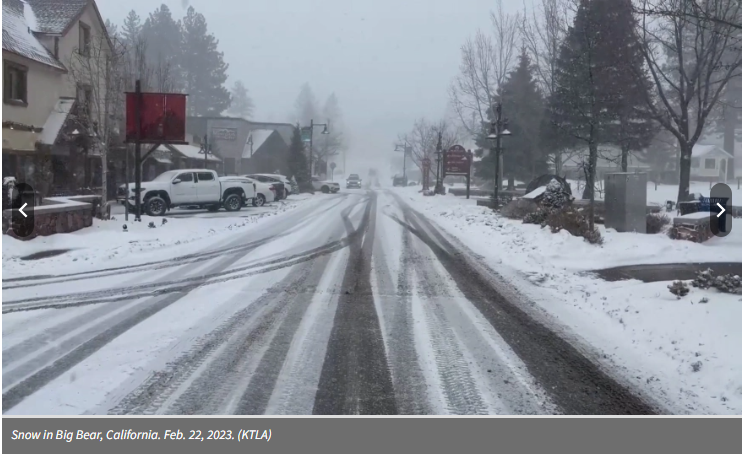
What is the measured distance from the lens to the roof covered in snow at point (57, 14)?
30.1 metres

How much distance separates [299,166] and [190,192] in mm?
28781

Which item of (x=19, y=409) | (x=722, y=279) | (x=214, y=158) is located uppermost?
(x=214, y=158)

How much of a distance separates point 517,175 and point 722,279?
45.6 metres

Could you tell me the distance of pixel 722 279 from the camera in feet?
29.7

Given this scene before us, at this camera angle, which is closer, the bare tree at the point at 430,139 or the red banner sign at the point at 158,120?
the red banner sign at the point at 158,120

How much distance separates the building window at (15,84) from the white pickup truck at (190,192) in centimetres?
551

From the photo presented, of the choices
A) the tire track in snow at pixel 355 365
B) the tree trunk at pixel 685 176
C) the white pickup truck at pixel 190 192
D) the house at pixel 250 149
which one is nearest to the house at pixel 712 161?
the house at pixel 250 149

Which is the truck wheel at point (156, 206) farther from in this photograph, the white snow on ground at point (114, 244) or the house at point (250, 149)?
the house at point (250, 149)

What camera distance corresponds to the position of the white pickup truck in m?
25.3

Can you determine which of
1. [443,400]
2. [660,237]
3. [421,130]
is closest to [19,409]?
[443,400]

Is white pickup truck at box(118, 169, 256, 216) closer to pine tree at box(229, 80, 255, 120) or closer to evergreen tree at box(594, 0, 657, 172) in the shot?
evergreen tree at box(594, 0, 657, 172)

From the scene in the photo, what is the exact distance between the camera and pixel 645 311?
8.41 m

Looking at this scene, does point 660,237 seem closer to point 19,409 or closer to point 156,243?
point 156,243

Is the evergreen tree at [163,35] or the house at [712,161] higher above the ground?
the evergreen tree at [163,35]
